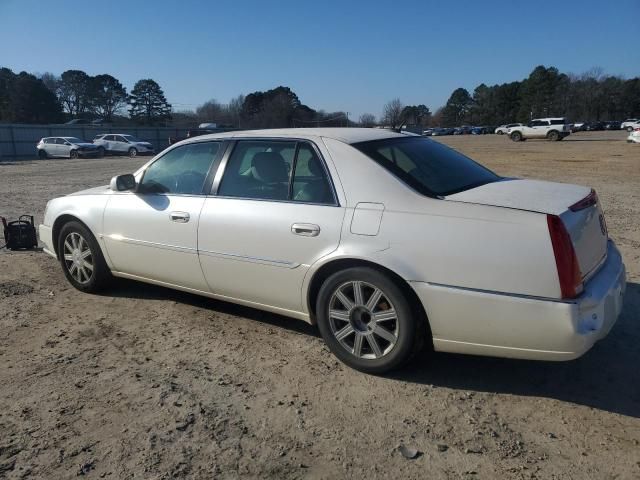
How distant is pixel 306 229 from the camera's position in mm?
3576

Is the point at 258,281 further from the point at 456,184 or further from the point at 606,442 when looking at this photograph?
the point at 606,442

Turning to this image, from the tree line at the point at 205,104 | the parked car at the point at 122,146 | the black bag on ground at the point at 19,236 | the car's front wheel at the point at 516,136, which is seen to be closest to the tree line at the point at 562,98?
the tree line at the point at 205,104

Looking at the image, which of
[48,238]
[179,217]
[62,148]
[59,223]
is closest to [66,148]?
[62,148]

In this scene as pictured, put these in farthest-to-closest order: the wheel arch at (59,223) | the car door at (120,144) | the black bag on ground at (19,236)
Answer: the car door at (120,144), the black bag on ground at (19,236), the wheel arch at (59,223)

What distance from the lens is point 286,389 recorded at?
3.36 metres

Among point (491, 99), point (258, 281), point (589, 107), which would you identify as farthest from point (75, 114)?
point (258, 281)

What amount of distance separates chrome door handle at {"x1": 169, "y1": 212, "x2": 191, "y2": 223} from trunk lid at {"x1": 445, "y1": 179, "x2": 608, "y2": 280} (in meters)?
2.08

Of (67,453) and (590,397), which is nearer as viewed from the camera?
(67,453)

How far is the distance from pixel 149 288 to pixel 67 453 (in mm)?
2816

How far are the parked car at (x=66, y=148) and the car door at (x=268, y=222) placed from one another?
35967 millimetres

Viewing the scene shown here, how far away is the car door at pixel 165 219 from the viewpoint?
428 cm

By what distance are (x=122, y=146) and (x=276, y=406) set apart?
39.2 m

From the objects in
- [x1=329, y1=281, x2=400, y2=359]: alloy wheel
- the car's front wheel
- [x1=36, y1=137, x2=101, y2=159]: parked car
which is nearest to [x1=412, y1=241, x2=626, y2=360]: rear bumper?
[x1=329, y1=281, x2=400, y2=359]: alloy wheel

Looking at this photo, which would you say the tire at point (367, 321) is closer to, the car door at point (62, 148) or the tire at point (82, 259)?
the tire at point (82, 259)
